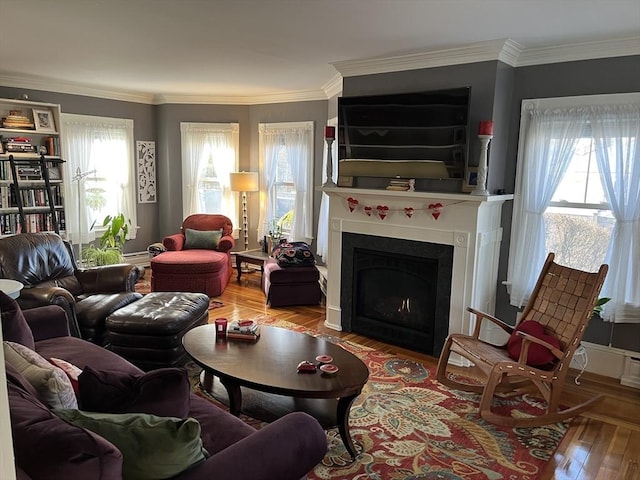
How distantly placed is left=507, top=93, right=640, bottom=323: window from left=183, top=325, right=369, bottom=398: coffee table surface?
1986 millimetres

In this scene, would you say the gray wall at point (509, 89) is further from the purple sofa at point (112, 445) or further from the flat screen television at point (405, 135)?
the purple sofa at point (112, 445)

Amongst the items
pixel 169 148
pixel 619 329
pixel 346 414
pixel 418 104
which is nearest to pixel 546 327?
pixel 619 329

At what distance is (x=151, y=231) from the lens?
7.02m

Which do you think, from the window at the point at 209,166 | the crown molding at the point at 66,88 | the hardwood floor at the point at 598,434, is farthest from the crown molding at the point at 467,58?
the hardwood floor at the point at 598,434

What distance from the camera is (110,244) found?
6082mm

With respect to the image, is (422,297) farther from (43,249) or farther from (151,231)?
(151,231)

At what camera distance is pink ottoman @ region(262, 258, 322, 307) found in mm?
5211

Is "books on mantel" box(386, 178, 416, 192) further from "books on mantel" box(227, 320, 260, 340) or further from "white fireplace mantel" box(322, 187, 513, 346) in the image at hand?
"books on mantel" box(227, 320, 260, 340)

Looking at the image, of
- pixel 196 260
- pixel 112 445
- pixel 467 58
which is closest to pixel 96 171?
pixel 196 260

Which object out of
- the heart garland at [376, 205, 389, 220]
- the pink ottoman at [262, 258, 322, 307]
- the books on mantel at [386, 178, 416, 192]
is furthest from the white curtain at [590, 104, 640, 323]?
the pink ottoman at [262, 258, 322, 307]

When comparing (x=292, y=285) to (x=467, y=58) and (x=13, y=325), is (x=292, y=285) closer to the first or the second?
(x=467, y=58)

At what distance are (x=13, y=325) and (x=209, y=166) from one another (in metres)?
4.60

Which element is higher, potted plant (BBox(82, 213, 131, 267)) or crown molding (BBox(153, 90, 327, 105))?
crown molding (BBox(153, 90, 327, 105))

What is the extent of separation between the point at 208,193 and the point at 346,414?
4948 millimetres
